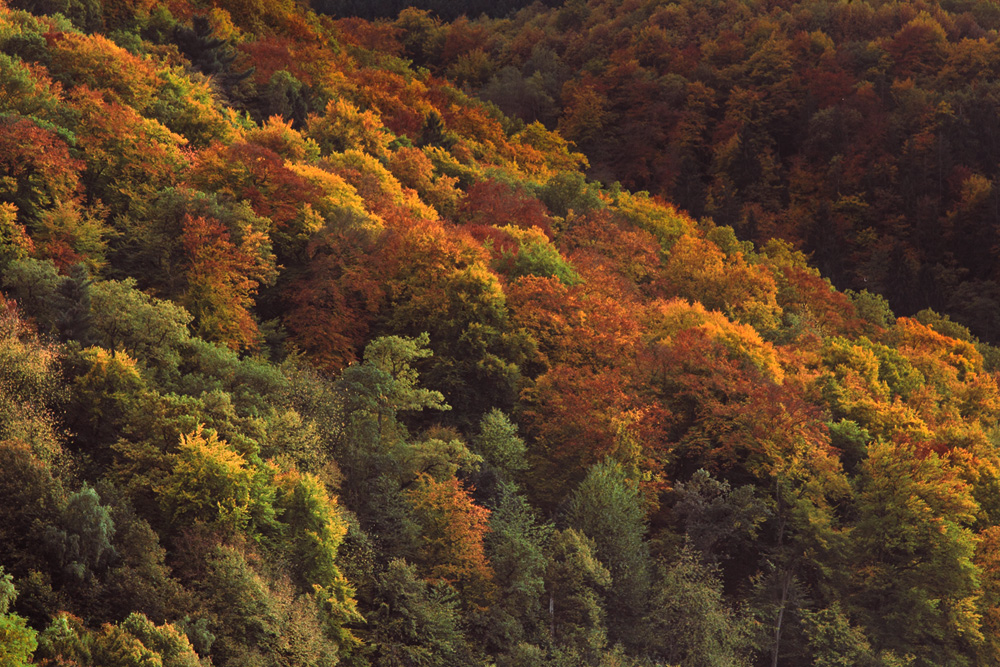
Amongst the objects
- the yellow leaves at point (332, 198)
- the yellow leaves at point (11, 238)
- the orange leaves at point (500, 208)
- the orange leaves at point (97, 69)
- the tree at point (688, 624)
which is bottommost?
the tree at point (688, 624)

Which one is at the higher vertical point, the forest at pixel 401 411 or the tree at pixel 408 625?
the forest at pixel 401 411

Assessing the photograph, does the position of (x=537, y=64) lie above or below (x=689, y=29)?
below

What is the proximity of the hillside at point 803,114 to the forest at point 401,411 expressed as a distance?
30267 mm

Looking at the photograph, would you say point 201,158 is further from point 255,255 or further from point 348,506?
point 348,506

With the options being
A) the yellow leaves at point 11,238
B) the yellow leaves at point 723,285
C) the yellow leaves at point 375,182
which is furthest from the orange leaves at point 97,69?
the yellow leaves at point 723,285

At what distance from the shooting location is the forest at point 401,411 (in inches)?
1199

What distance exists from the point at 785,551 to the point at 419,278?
75.1 ft

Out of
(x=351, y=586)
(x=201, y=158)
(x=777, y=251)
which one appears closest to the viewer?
(x=351, y=586)

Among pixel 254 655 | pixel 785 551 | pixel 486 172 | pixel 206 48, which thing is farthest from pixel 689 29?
pixel 254 655

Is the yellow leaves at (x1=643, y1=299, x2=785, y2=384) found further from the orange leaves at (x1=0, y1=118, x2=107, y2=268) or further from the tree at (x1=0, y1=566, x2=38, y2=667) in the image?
the tree at (x1=0, y1=566, x2=38, y2=667)

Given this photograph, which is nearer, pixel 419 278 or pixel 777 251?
pixel 419 278

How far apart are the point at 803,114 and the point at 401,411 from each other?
328 feet

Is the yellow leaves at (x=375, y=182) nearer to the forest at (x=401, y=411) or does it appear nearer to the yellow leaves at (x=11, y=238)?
the forest at (x=401, y=411)

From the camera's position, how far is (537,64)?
14525 cm
